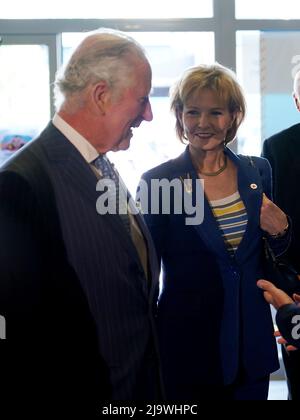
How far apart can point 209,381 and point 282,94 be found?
8.41 ft

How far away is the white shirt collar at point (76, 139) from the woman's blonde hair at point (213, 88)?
2.35 ft

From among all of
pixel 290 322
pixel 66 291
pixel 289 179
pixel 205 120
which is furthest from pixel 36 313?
pixel 289 179

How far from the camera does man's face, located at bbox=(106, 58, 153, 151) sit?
1515 mm

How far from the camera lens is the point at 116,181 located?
5.39 ft

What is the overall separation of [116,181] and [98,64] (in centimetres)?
32

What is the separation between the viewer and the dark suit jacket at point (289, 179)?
7.57ft

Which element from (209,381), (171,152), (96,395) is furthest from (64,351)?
(171,152)

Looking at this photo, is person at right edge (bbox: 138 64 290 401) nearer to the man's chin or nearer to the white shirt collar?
the man's chin

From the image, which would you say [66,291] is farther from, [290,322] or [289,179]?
[289,179]

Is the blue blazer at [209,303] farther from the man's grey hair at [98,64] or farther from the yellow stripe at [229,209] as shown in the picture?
Answer: the man's grey hair at [98,64]

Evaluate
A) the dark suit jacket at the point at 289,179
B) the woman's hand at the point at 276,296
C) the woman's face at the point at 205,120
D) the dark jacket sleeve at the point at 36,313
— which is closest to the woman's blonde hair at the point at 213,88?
the woman's face at the point at 205,120

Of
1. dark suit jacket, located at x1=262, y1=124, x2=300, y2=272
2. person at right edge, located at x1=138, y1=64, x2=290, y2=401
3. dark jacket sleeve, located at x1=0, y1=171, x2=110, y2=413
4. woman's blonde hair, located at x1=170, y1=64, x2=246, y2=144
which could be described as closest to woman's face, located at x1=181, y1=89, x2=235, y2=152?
woman's blonde hair, located at x1=170, y1=64, x2=246, y2=144
